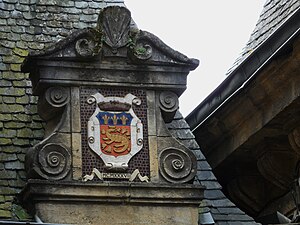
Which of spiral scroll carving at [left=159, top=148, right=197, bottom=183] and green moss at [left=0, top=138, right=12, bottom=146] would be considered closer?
spiral scroll carving at [left=159, top=148, right=197, bottom=183]

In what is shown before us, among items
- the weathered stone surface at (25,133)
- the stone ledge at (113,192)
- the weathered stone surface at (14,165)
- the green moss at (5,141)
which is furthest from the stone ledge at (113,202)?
the weathered stone surface at (25,133)

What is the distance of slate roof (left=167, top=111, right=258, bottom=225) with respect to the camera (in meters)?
14.7

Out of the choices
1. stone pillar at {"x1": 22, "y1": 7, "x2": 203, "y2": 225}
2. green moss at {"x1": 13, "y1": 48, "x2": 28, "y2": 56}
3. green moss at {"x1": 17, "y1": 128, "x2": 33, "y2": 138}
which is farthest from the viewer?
green moss at {"x1": 13, "y1": 48, "x2": 28, "y2": 56}

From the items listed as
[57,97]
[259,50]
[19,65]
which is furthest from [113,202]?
[259,50]

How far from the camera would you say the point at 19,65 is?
15.1m

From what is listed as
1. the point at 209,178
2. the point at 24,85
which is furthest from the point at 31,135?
the point at 209,178

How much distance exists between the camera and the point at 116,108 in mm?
13914

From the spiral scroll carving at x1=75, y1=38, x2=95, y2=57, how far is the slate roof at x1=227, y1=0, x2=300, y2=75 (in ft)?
10.9

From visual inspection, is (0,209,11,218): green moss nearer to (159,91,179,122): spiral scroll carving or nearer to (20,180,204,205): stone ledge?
(20,180,204,205): stone ledge

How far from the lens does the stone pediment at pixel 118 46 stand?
13883 mm

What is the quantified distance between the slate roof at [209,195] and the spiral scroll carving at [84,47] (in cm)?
155

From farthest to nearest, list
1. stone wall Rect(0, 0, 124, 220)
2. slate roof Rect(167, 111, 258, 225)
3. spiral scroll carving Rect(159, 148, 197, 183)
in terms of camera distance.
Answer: slate roof Rect(167, 111, 258, 225)
stone wall Rect(0, 0, 124, 220)
spiral scroll carving Rect(159, 148, 197, 183)

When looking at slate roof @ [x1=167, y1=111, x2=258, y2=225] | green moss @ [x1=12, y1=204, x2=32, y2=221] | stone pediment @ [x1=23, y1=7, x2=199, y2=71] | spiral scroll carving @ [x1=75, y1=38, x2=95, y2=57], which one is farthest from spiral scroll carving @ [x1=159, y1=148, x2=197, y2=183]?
green moss @ [x1=12, y1=204, x2=32, y2=221]

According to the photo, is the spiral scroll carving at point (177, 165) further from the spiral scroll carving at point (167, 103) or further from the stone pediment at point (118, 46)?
the stone pediment at point (118, 46)
